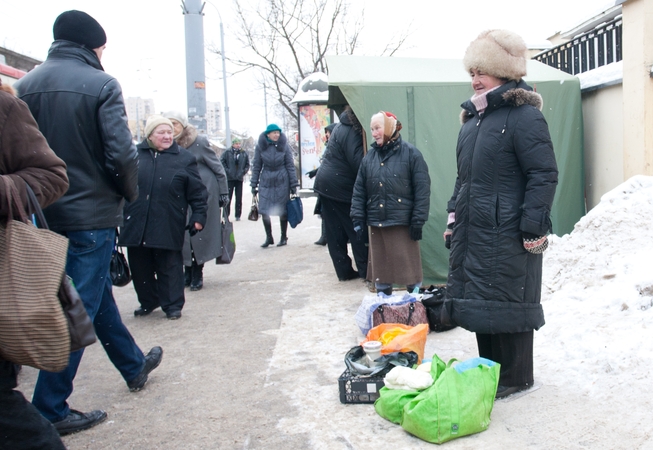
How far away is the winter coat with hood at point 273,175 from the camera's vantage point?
31.4ft

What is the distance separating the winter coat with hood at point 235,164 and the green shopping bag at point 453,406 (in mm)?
10638

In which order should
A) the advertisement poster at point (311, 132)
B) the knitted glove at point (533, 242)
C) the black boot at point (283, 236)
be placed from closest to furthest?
the knitted glove at point (533, 242), the black boot at point (283, 236), the advertisement poster at point (311, 132)

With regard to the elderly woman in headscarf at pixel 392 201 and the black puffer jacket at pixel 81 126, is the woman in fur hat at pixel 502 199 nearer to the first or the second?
the black puffer jacket at pixel 81 126

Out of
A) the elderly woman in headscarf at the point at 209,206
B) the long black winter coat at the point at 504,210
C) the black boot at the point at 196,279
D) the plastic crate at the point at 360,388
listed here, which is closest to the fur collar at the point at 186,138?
the elderly woman in headscarf at the point at 209,206

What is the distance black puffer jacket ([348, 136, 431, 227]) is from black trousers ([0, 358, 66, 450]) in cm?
377

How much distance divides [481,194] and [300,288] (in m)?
3.86

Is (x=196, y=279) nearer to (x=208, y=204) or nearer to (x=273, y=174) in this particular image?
(x=208, y=204)

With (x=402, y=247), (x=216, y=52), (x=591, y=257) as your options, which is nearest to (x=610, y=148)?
(x=591, y=257)

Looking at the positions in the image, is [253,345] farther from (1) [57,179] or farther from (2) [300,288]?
(1) [57,179]

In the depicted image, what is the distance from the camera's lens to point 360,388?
360 centimetres

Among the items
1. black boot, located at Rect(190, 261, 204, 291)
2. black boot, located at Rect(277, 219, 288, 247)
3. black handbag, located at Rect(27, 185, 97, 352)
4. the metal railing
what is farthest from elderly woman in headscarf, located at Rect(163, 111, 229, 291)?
black handbag, located at Rect(27, 185, 97, 352)

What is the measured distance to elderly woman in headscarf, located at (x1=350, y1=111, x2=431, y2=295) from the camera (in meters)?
5.55

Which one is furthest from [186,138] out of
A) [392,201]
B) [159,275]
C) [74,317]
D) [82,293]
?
[74,317]

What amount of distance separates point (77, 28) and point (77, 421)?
211 centimetres
